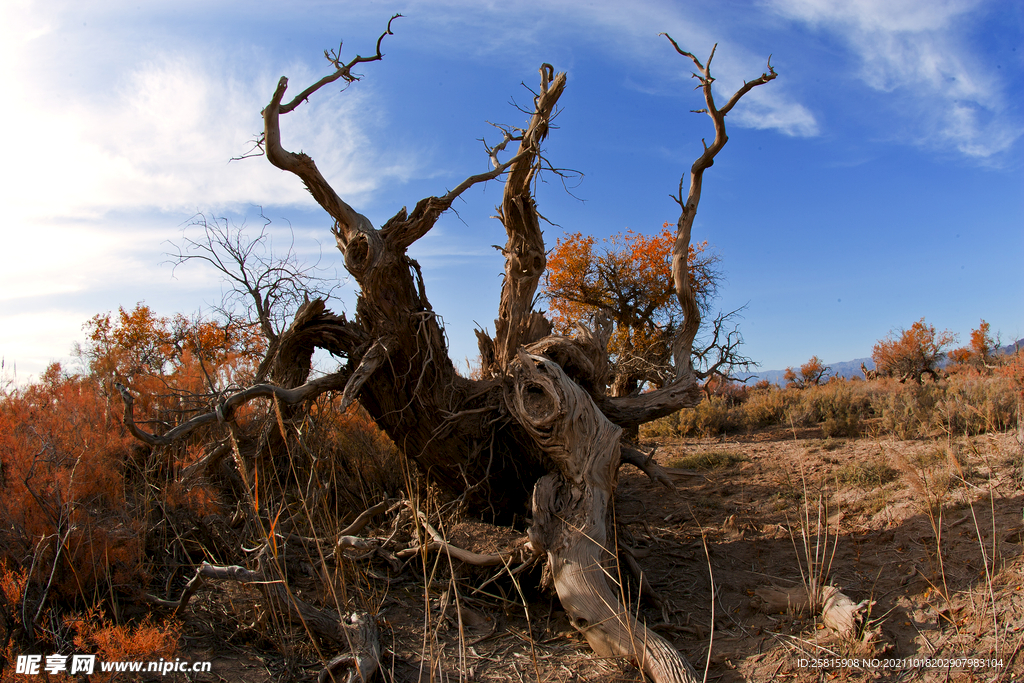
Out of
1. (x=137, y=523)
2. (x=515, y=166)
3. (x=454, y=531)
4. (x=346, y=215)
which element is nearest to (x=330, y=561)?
(x=454, y=531)

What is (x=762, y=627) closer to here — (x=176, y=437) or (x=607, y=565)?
(x=607, y=565)

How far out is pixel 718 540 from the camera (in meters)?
5.58

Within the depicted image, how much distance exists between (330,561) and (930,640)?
4606mm

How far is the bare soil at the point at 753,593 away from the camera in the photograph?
11.7ft

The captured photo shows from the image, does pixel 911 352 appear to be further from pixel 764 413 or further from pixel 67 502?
pixel 67 502

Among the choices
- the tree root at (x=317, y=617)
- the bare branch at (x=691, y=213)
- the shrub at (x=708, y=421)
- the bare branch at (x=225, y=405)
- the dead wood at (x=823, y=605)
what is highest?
the bare branch at (x=691, y=213)

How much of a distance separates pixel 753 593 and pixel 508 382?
275 cm

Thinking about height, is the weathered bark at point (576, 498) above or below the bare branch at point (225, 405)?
below

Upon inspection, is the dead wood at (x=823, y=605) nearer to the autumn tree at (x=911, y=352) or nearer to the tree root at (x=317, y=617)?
the tree root at (x=317, y=617)

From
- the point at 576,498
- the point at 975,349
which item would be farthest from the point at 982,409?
the point at 975,349

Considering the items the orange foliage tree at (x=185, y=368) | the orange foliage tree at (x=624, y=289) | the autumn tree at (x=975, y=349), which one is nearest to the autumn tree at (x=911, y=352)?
the autumn tree at (x=975, y=349)

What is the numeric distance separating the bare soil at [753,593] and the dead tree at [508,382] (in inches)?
19.6

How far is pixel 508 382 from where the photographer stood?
529 cm

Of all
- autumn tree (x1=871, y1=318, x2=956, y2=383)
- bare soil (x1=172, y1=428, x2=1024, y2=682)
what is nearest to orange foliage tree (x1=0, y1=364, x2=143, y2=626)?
bare soil (x1=172, y1=428, x2=1024, y2=682)
